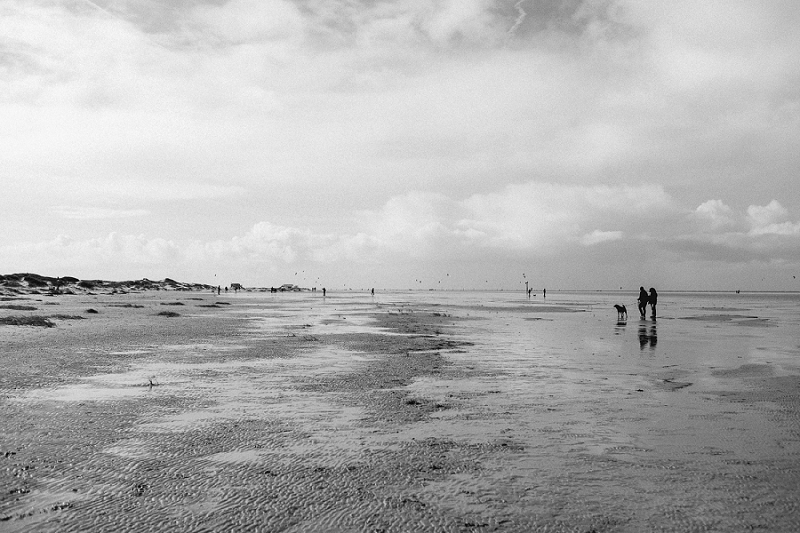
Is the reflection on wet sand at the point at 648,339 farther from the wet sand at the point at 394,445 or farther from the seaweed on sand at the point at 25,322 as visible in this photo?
the seaweed on sand at the point at 25,322

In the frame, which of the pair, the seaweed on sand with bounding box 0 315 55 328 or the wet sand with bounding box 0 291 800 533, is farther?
the seaweed on sand with bounding box 0 315 55 328

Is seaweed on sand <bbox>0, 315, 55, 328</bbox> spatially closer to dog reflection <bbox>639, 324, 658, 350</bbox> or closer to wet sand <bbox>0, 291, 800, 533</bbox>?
wet sand <bbox>0, 291, 800, 533</bbox>

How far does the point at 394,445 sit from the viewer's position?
353 inches

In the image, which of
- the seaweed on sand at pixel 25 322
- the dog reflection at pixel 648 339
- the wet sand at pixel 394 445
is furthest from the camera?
the seaweed on sand at pixel 25 322

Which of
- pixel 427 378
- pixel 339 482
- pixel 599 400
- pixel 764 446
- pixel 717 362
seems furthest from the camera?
pixel 717 362

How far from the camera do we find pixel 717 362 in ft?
64.0

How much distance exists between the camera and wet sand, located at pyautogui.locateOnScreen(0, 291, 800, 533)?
6211mm

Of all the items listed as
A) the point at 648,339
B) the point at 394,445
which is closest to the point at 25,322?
the point at 394,445

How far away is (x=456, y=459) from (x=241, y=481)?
3.22 m

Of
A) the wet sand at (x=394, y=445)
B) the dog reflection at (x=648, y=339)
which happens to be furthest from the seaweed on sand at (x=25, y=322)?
the dog reflection at (x=648, y=339)

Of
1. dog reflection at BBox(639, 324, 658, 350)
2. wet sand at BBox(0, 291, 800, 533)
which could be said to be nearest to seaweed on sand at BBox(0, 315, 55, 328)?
wet sand at BBox(0, 291, 800, 533)

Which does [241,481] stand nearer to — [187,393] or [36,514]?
[36,514]

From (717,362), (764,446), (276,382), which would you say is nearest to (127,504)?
(276,382)

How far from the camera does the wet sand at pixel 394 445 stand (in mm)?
6211
